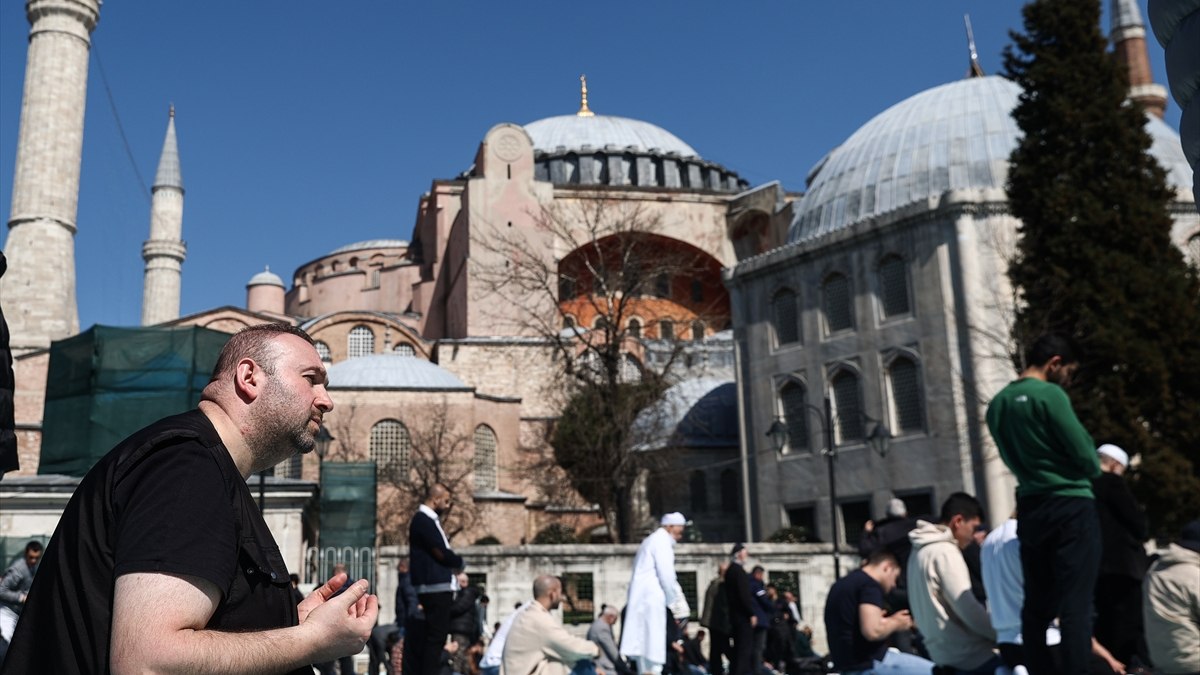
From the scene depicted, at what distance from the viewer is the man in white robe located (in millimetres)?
8203

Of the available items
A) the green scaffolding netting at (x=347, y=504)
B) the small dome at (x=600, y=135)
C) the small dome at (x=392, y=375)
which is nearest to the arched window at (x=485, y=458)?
the small dome at (x=392, y=375)

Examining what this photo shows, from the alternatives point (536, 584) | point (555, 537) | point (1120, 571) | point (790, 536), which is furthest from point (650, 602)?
point (555, 537)

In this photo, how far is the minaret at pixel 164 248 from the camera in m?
49.8

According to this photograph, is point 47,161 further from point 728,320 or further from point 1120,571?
point 1120,571

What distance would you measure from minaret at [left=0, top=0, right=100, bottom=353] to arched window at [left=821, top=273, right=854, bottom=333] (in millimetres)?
23558

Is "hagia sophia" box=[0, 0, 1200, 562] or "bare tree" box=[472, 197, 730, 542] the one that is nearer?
"bare tree" box=[472, 197, 730, 542]

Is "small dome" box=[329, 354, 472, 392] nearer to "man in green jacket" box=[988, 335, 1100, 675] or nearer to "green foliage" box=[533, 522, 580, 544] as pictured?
"green foliage" box=[533, 522, 580, 544]

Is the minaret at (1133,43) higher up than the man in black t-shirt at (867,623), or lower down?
higher up

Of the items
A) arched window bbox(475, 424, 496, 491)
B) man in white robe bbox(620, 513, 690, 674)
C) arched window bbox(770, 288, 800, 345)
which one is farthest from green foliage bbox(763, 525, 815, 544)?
man in white robe bbox(620, 513, 690, 674)

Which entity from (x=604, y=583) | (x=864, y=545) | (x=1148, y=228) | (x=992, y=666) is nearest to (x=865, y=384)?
(x=1148, y=228)

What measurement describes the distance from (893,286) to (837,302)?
171 centimetres

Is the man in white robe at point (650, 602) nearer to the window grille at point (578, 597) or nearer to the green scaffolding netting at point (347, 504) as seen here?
the window grille at point (578, 597)

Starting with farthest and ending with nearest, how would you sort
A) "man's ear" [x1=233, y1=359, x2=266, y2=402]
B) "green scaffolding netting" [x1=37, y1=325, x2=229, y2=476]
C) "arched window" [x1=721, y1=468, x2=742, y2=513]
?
"arched window" [x1=721, y1=468, x2=742, y2=513] < "green scaffolding netting" [x1=37, y1=325, x2=229, y2=476] < "man's ear" [x1=233, y1=359, x2=266, y2=402]

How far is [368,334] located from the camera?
4278 cm
